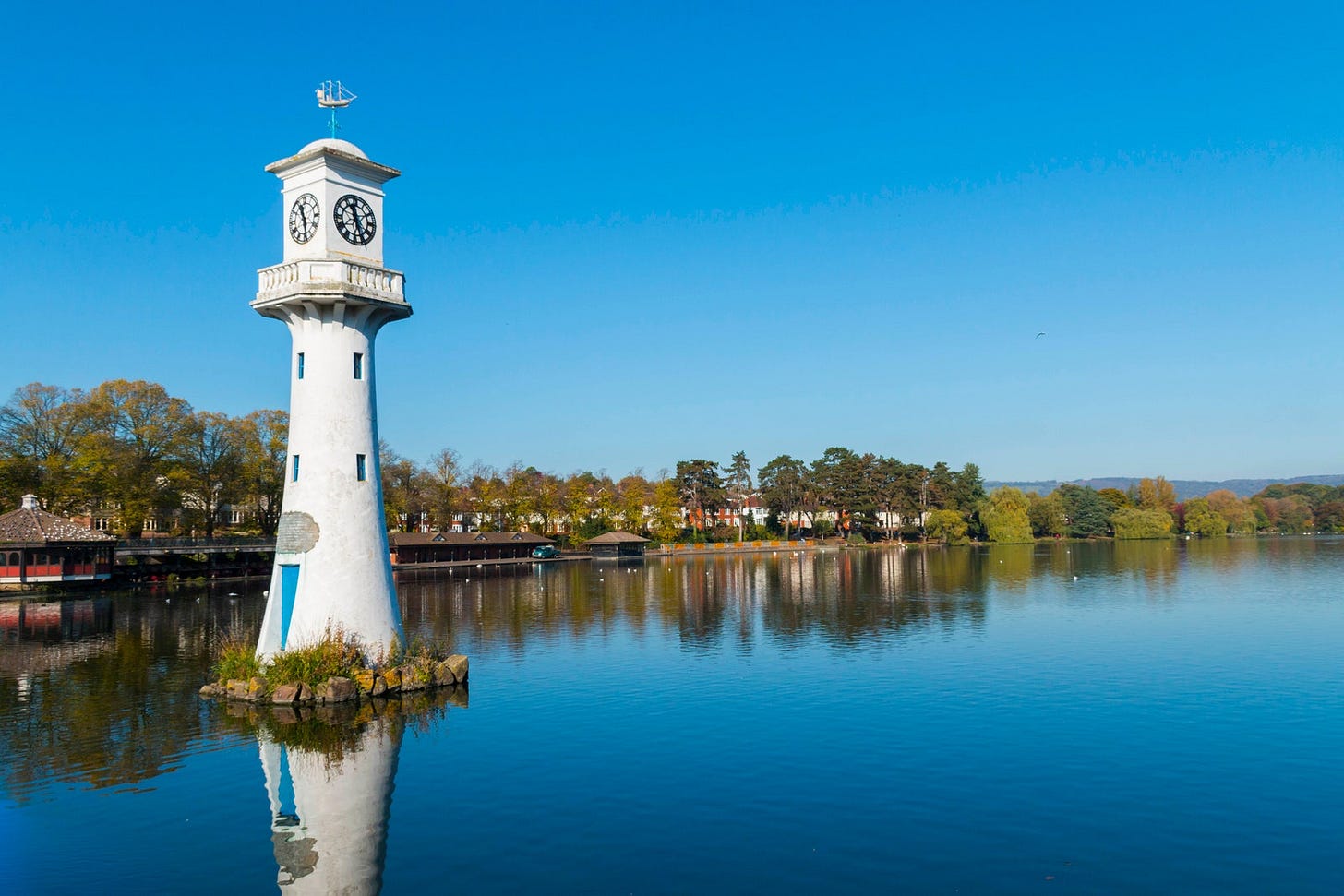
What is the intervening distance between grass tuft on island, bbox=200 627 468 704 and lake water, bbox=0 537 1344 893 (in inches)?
37.0

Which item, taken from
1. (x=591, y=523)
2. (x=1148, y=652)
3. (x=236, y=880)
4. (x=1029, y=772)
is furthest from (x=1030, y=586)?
(x=591, y=523)

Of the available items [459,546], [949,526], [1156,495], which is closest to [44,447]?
[459,546]

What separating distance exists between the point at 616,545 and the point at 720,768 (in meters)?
89.9

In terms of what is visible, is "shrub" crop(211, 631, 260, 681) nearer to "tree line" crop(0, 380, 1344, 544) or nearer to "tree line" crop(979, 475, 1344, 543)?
"tree line" crop(0, 380, 1344, 544)

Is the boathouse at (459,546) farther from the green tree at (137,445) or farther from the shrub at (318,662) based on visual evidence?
the shrub at (318,662)

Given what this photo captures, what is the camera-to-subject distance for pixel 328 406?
2633 centimetres

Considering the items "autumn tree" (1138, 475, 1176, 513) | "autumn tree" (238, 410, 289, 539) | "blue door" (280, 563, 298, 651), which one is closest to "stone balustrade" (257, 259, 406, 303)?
"blue door" (280, 563, 298, 651)

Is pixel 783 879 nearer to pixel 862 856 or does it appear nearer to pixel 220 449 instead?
pixel 862 856

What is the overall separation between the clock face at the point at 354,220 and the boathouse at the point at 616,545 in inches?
3271

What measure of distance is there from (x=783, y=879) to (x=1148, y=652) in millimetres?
24815

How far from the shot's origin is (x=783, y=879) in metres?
14.1

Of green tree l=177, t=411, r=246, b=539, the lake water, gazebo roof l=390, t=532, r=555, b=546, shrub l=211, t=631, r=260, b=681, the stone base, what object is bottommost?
the lake water

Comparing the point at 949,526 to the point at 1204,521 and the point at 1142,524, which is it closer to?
the point at 1142,524

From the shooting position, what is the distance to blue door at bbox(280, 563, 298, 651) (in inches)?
1036
